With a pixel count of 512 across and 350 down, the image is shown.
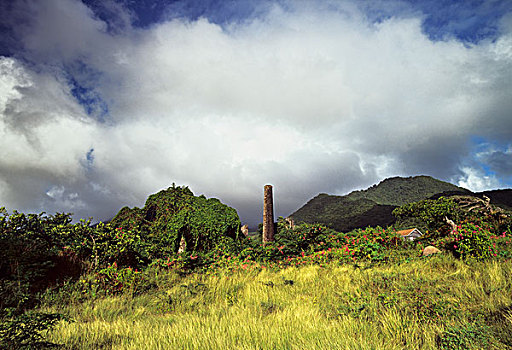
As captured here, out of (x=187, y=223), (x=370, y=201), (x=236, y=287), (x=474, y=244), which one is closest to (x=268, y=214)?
(x=187, y=223)

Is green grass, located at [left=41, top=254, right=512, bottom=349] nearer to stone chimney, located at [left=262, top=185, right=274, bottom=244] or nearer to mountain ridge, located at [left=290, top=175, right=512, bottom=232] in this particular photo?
stone chimney, located at [left=262, top=185, right=274, bottom=244]

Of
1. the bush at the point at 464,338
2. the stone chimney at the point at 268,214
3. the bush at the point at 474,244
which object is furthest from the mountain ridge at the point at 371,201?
the bush at the point at 464,338

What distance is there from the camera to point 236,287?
7105mm

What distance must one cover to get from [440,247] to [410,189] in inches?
3779

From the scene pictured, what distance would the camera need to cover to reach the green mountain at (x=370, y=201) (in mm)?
74256

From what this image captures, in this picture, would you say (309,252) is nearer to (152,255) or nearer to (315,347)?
(152,255)

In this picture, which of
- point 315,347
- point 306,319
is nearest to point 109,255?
point 306,319

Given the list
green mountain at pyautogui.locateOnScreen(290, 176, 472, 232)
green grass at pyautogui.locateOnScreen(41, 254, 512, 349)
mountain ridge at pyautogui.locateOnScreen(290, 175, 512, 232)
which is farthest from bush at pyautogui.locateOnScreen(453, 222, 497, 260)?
green mountain at pyautogui.locateOnScreen(290, 176, 472, 232)

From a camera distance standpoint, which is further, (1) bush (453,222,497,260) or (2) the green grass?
(1) bush (453,222,497,260)

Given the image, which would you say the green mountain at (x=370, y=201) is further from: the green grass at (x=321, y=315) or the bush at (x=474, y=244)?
the green grass at (x=321, y=315)

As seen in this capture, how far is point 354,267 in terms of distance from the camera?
324 inches

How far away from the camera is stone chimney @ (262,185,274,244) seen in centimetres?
1742

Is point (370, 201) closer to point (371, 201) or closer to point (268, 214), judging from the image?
point (371, 201)

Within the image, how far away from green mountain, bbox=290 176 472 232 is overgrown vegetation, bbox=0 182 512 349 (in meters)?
62.1
